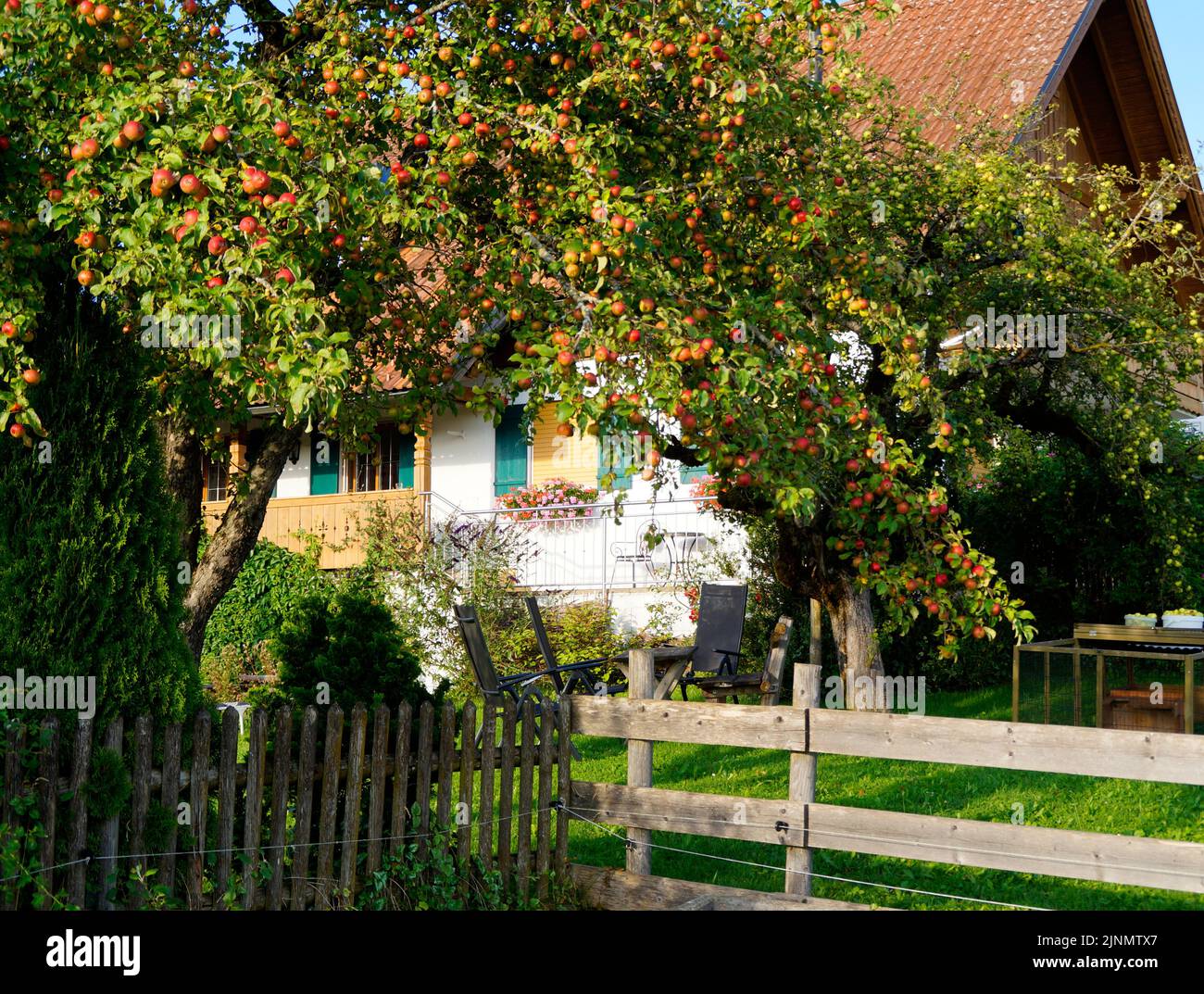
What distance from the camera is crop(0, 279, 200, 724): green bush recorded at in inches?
163

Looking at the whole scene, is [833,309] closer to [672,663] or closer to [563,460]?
[672,663]

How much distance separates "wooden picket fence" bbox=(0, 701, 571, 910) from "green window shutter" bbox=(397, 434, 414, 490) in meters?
13.8

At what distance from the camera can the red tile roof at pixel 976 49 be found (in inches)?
566

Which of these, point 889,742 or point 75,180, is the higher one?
point 75,180

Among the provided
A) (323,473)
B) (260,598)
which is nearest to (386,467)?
(323,473)

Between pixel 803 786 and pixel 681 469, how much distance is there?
922cm

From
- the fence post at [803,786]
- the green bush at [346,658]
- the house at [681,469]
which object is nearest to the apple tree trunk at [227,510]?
the green bush at [346,658]

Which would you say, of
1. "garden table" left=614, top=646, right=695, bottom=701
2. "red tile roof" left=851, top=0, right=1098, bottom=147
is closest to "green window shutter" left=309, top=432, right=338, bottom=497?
"red tile roof" left=851, top=0, right=1098, bottom=147

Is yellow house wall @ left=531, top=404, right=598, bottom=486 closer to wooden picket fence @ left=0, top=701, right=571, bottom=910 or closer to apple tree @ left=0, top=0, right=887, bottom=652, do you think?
apple tree @ left=0, top=0, right=887, bottom=652

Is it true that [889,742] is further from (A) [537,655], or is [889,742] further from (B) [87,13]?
(A) [537,655]

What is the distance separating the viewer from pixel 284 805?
4.62 m
